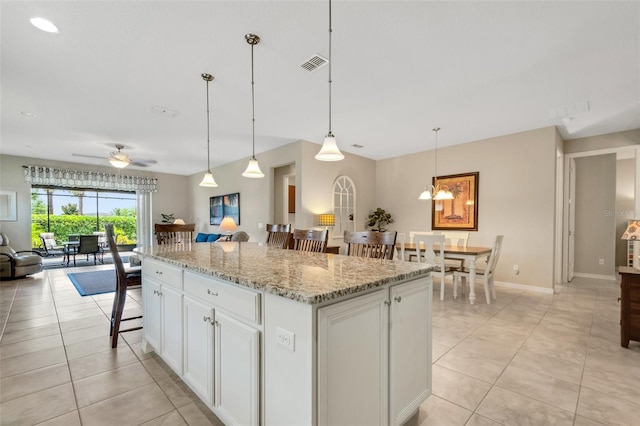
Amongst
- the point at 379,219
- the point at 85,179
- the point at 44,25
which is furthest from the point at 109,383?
the point at 85,179

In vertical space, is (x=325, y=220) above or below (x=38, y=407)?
above

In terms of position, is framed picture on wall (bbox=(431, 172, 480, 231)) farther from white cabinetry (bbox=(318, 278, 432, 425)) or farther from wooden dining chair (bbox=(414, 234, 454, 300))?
white cabinetry (bbox=(318, 278, 432, 425))

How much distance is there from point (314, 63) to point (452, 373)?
9.22ft

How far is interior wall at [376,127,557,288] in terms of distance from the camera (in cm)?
439

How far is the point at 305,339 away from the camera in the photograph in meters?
1.01

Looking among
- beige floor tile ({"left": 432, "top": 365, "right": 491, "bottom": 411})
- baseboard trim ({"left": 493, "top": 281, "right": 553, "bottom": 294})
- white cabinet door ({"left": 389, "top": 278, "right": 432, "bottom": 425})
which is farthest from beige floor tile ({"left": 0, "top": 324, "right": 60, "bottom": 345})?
baseboard trim ({"left": 493, "top": 281, "right": 553, "bottom": 294})

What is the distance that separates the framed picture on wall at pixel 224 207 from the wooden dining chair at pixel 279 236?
381cm

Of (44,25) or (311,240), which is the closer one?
(44,25)

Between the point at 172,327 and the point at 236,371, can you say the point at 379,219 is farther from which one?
the point at 236,371

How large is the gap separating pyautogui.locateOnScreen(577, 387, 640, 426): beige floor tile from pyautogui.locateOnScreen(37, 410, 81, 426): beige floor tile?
9.48ft

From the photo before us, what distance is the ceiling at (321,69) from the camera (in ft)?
6.59

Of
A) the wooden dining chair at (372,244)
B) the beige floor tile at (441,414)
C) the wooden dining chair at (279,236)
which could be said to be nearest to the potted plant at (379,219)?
the wooden dining chair at (279,236)

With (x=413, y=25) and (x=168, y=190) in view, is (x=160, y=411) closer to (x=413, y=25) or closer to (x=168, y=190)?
(x=413, y=25)

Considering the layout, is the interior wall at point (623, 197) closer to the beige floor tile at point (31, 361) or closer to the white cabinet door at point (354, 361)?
the white cabinet door at point (354, 361)
